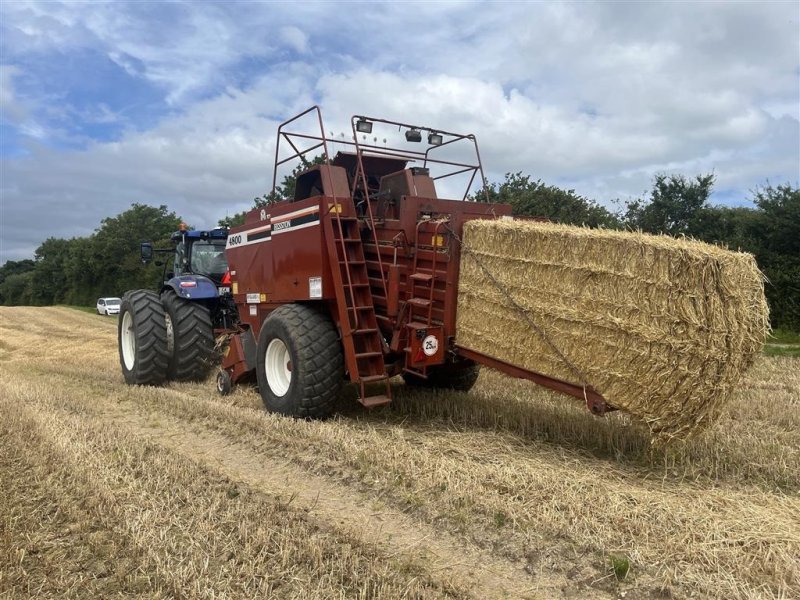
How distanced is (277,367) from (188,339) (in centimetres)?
251

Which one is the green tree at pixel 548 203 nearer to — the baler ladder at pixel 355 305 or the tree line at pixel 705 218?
the tree line at pixel 705 218

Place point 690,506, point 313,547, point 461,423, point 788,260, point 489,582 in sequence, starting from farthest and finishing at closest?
point 788,260
point 461,423
point 690,506
point 313,547
point 489,582

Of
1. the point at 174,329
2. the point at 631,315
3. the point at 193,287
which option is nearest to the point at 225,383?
the point at 174,329

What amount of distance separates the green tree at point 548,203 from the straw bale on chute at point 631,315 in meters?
15.5

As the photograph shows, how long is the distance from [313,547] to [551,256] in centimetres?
267

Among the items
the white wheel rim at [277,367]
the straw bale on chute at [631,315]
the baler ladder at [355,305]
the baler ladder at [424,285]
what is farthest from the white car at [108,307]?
the straw bale on chute at [631,315]

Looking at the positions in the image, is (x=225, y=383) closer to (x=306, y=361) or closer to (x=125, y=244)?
(x=306, y=361)

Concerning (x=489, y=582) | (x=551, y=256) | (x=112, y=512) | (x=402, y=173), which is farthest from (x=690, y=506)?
(x=402, y=173)

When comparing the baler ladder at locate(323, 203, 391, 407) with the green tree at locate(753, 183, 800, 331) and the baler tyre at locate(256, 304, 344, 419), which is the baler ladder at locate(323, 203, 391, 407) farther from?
the green tree at locate(753, 183, 800, 331)

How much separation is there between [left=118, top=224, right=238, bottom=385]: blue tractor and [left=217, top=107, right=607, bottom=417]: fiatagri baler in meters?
1.91

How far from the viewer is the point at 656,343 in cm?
400

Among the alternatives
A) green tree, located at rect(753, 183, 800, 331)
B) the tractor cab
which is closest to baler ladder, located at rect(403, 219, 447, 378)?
the tractor cab

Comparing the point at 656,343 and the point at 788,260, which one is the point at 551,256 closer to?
the point at 656,343

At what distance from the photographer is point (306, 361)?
591 cm
